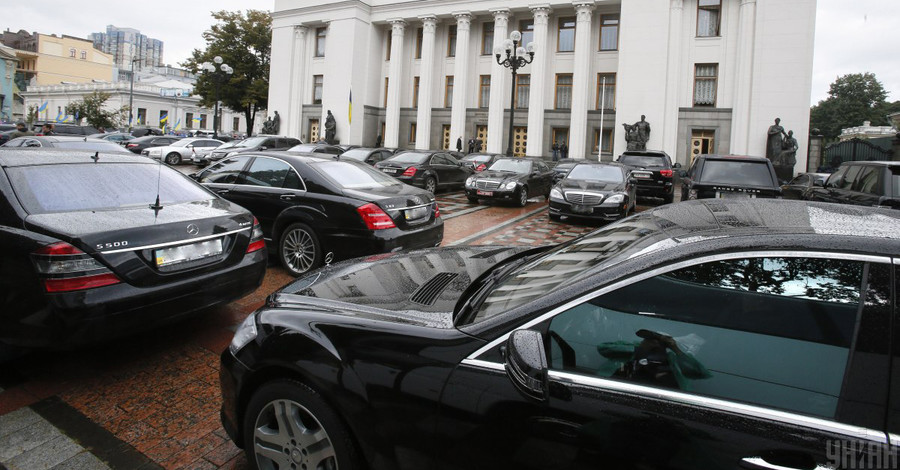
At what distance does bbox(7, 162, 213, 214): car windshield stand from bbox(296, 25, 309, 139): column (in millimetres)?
39737

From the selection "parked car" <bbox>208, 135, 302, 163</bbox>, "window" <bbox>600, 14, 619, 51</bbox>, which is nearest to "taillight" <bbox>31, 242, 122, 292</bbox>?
"parked car" <bbox>208, 135, 302, 163</bbox>

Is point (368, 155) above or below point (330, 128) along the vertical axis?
below

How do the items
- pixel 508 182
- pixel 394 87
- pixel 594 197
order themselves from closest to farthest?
pixel 594 197, pixel 508 182, pixel 394 87

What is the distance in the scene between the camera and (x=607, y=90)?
3403 cm

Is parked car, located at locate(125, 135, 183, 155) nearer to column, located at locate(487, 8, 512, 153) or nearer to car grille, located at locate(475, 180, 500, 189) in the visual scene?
column, located at locate(487, 8, 512, 153)

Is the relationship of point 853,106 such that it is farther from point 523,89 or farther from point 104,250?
point 104,250

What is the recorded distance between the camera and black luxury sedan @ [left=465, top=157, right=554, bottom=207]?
14656mm

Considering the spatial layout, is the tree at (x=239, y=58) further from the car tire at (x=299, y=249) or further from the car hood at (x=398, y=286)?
the car hood at (x=398, y=286)

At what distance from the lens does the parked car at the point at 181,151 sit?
27.0 m

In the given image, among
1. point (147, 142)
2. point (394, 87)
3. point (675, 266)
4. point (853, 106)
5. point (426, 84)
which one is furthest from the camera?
point (853, 106)

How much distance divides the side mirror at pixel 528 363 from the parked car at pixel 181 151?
2927 centimetres

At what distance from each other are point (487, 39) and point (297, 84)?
16.1 meters

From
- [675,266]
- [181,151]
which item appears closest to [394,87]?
[181,151]

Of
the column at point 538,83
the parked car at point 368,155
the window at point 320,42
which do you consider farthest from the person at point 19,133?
the column at point 538,83
